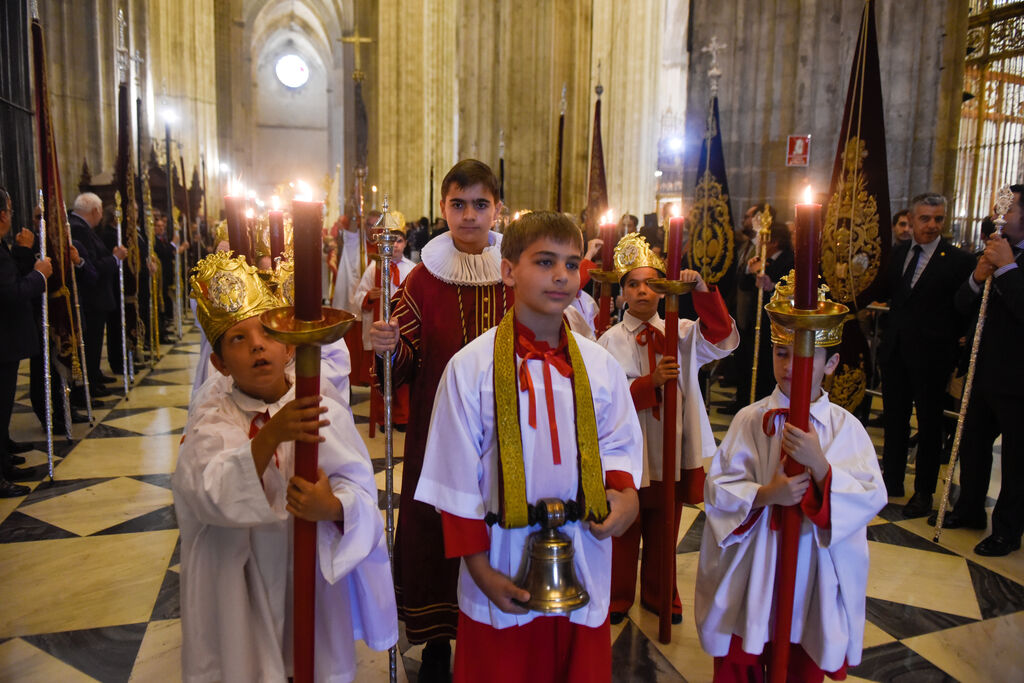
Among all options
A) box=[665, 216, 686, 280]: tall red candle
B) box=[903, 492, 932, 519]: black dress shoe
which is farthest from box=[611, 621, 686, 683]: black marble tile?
box=[903, 492, 932, 519]: black dress shoe

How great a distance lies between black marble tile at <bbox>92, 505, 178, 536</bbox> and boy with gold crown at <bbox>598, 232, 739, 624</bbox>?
247cm

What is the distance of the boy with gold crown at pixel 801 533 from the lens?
1.96 m

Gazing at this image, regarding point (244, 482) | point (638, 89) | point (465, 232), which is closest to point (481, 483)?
point (244, 482)

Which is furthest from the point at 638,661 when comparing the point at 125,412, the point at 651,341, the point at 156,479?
the point at 125,412

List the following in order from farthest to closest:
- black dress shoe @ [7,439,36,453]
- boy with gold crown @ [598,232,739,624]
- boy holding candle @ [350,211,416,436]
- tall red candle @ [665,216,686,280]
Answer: boy holding candle @ [350,211,416,436], black dress shoe @ [7,439,36,453], boy with gold crown @ [598,232,739,624], tall red candle @ [665,216,686,280]

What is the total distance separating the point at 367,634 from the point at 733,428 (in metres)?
1.28

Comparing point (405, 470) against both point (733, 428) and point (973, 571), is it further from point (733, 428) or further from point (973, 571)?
point (973, 571)

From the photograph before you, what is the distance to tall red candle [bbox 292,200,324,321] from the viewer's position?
4.25 feet

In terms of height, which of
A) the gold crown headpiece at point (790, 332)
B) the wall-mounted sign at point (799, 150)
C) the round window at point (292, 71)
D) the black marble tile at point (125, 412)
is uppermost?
the round window at point (292, 71)

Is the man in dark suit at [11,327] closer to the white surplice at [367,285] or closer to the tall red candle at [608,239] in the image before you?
the white surplice at [367,285]

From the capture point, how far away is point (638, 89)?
41.2ft

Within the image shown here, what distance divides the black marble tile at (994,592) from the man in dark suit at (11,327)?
5.22m

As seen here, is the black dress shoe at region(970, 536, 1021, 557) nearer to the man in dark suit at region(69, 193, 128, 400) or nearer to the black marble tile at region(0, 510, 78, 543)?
the black marble tile at region(0, 510, 78, 543)

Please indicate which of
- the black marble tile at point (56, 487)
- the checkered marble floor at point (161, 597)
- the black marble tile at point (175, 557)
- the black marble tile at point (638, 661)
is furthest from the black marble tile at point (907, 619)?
the black marble tile at point (56, 487)
